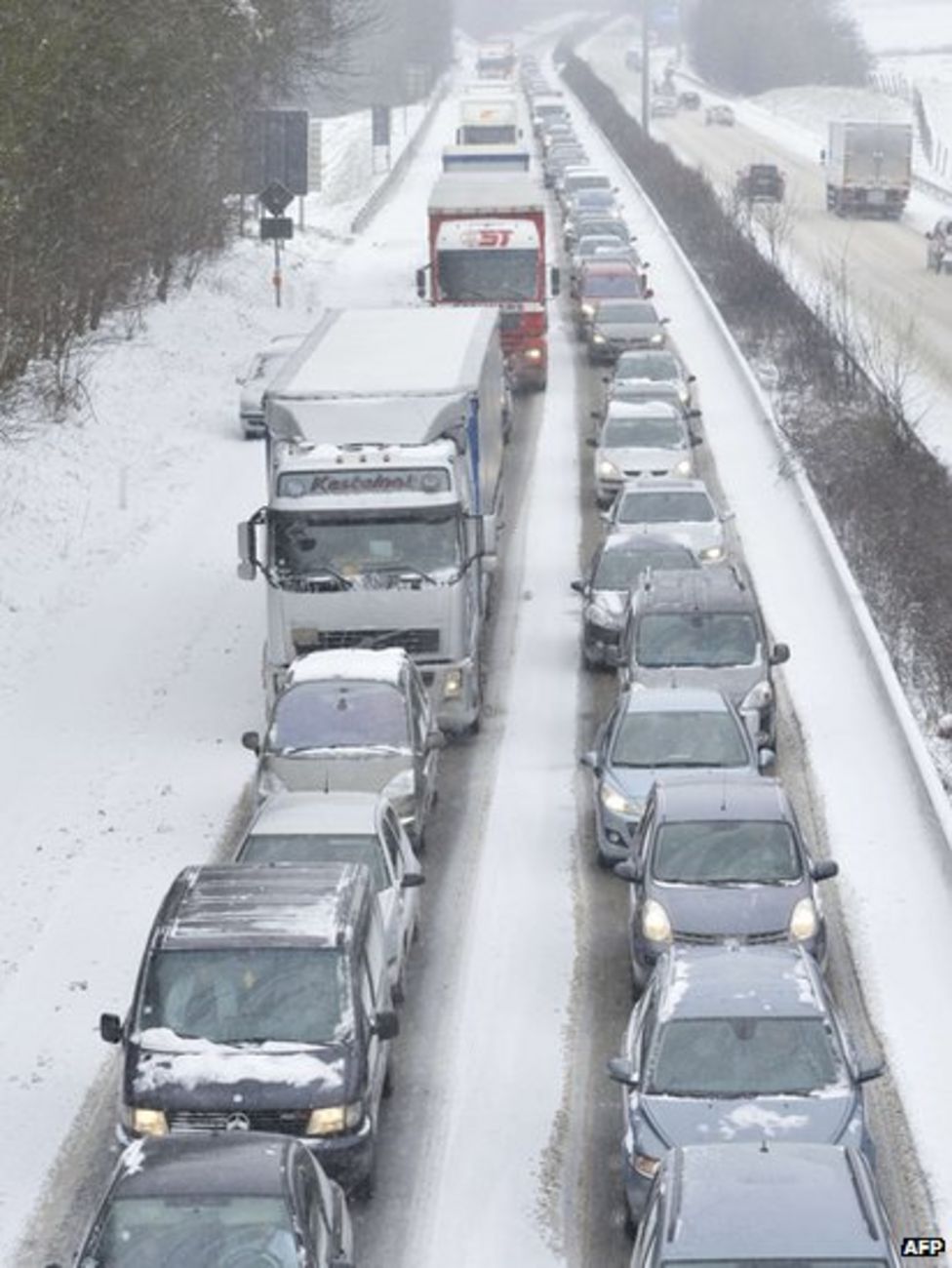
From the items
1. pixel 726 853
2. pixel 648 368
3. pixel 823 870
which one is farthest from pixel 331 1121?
pixel 648 368

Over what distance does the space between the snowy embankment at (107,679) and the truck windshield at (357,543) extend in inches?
85.5

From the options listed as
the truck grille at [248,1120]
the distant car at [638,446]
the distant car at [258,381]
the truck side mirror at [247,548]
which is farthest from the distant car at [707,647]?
the distant car at [258,381]

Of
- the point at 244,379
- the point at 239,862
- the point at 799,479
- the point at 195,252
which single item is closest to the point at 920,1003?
the point at 239,862

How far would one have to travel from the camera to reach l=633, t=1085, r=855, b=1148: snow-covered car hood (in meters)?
15.4

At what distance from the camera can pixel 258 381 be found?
4434 centimetres

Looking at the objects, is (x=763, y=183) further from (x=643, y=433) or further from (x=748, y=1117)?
(x=748, y=1117)

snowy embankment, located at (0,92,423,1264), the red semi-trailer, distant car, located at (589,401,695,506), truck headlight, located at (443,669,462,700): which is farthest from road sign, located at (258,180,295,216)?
truck headlight, located at (443,669,462,700)

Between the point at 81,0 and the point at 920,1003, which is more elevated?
the point at 81,0

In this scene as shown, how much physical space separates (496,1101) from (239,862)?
9.37 ft

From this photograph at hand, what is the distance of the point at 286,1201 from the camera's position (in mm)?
13273

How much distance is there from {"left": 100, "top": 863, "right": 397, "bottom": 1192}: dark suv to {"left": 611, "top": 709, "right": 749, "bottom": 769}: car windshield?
6.17 m

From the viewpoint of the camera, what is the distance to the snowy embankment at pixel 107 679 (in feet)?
65.0

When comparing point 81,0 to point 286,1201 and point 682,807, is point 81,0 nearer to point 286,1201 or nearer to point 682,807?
point 682,807

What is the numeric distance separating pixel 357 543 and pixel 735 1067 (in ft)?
35.6
